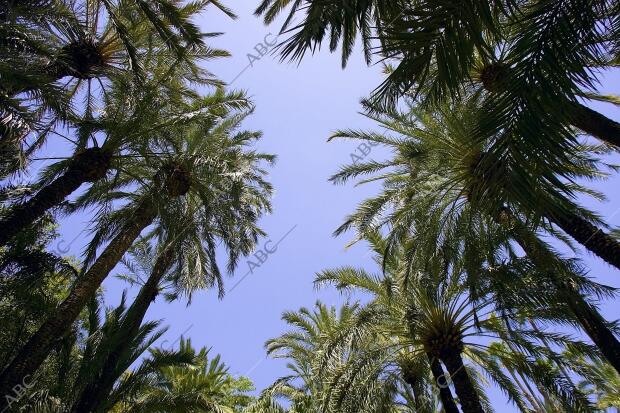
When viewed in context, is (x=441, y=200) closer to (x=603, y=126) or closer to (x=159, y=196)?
(x=603, y=126)

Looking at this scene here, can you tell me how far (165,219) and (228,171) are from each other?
2.11 m

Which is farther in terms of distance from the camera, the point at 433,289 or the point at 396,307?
the point at 396,307

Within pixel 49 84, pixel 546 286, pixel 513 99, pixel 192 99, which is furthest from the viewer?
pixel 192 99

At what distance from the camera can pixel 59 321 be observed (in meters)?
8.14

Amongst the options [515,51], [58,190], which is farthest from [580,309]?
[58,190]

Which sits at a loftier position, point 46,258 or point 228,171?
point 228,171

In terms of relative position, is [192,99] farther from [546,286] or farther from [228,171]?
[546,286]

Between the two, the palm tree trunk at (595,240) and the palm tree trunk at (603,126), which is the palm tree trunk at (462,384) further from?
the palm tree trunk at (603,126)

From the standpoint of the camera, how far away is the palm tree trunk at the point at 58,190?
25.9 feet

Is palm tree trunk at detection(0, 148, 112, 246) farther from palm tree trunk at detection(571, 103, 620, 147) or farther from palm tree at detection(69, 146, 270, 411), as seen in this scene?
palm tree trunk at detection(571, 103, 620, 147)

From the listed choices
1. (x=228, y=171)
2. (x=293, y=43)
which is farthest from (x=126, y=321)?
(x=293, y=43)

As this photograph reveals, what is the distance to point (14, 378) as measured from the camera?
24.0 ft

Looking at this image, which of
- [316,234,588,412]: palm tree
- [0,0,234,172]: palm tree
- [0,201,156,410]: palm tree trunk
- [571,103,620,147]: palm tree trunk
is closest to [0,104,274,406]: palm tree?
[0,201,156,410]: palm tree trunk

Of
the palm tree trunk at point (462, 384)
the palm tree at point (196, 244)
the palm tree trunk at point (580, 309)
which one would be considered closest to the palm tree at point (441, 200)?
the palm tree trunk at point (580, 309)
